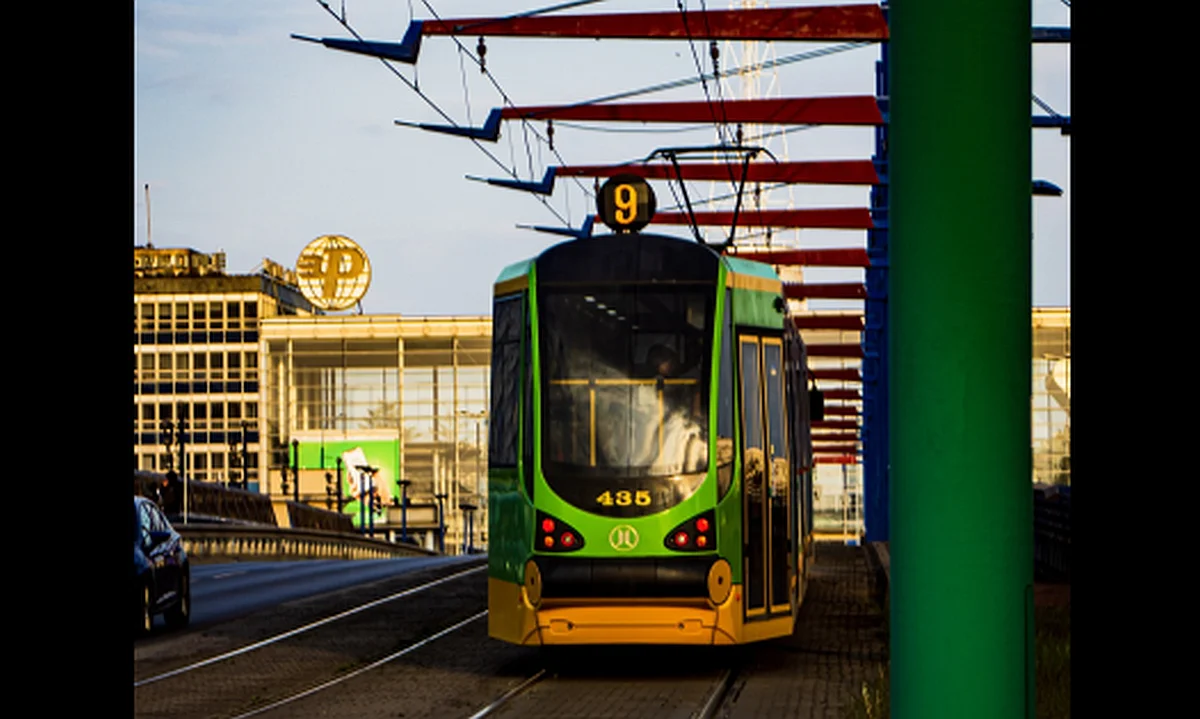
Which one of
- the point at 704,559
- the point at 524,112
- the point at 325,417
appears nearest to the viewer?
the point at 704,559

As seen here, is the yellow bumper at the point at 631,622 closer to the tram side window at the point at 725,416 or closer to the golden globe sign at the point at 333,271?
the tram side window at the point at 725,416

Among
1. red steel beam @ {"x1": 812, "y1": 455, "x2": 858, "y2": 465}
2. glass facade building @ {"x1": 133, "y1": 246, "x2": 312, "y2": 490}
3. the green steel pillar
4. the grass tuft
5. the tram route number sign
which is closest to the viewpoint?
the green steel pillar

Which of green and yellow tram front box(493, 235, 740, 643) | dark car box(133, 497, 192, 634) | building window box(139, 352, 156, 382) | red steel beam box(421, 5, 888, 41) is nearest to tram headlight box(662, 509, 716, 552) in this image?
green and yellow tram front box(493, 235, 740, 643)

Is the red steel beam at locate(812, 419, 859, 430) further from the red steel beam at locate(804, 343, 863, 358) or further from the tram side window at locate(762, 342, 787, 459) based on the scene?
the tram side window at locate(762, 342, 787, 459)

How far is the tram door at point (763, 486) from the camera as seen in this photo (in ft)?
47.5

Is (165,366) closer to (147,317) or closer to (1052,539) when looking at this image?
(147,317)

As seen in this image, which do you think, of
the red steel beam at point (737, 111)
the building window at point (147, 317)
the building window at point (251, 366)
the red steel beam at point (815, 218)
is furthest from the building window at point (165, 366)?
the red steel beam at point (737, 111)

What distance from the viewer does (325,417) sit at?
5408 inches

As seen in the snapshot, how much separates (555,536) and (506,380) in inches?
55.0

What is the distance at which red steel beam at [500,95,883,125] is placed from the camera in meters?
32.4

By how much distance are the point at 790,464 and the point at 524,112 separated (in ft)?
67.8

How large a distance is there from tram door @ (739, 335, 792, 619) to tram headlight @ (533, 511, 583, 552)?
1314mm
